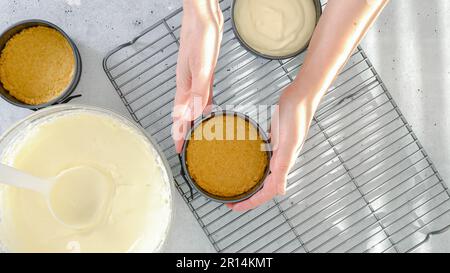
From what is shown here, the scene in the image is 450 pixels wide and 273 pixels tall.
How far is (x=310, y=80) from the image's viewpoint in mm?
800

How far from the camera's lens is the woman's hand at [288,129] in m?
0.82

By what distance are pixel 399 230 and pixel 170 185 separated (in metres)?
0.47

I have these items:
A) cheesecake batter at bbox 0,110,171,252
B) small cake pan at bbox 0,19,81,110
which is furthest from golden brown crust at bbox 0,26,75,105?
Answer: cheesecake batter at bbox 0,110,171,252

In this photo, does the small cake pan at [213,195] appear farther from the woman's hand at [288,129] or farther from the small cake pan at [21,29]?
the small cake pan at [21,29]

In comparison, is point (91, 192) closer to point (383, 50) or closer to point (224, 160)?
point (224, 160)

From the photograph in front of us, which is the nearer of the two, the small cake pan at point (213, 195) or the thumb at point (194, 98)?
the thumb at point (194, 98)

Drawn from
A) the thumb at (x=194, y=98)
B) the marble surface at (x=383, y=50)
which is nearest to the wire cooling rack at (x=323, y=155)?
the marble surface at (x=383, y=50)

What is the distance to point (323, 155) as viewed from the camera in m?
1.05

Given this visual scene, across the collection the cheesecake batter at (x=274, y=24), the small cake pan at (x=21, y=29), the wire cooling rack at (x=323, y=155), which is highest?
the small cake pan at (x=21, y=29)

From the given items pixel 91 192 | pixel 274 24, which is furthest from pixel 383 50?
pixel 91 192

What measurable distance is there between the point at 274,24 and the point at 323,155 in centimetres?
28

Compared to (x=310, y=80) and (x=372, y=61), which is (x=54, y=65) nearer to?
(x=310, y=80)

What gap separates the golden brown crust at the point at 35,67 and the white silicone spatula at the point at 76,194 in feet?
0.83
